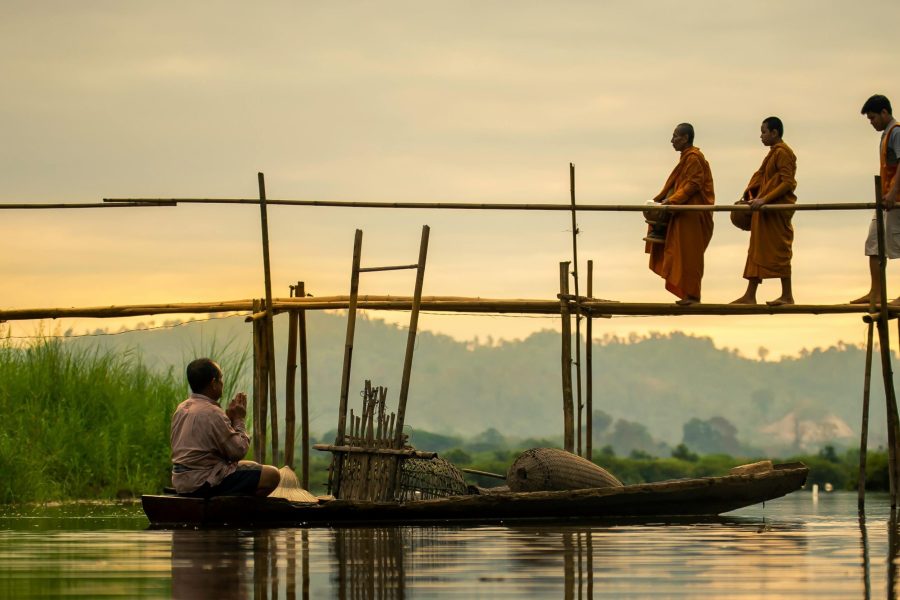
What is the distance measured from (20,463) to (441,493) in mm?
6386

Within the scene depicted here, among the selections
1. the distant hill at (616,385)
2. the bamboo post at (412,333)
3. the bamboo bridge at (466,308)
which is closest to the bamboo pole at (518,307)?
the bamboo bridge at (466,308)

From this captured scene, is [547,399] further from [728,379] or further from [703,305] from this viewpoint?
[703,305]

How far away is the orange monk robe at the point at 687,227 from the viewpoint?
13836 millimetres

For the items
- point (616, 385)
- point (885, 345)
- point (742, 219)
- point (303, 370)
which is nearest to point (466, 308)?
point (303, 370)

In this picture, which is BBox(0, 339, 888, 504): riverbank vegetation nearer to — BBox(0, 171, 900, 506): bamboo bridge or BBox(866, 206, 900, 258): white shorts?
BBox(0, 171, 900, 506): bamboo bridge

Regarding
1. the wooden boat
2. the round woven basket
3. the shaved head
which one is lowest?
the wooden boat

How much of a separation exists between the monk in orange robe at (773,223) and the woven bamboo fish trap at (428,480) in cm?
305

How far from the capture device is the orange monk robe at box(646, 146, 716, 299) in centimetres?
1384

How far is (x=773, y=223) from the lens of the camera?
1381 cm

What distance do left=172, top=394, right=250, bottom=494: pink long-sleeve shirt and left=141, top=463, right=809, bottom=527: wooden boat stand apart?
0.16m

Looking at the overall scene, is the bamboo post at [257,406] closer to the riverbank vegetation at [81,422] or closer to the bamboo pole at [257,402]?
the bamboo pole at [257,402]

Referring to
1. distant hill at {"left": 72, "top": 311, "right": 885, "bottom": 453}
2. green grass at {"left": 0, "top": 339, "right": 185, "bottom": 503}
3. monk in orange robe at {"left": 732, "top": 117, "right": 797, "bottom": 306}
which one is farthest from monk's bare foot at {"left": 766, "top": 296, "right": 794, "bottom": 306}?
distant hill at {"left": 72, "top": 311, "right": 885, "bottom": 453}

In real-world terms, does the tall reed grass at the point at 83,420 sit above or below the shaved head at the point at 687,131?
below

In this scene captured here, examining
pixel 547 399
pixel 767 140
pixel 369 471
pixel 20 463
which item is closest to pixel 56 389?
pixel 20 463
